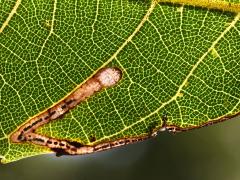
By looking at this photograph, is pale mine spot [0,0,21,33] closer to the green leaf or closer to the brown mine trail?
the green leaf

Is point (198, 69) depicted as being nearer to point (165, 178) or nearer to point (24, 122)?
point (24, 122)

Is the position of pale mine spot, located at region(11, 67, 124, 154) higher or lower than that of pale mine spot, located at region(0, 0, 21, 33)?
lower

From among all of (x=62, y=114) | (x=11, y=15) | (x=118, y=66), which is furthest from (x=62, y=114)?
(x=11, y=15)

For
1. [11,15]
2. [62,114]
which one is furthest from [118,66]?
[11,15]

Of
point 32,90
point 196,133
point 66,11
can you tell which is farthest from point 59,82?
point 196,133

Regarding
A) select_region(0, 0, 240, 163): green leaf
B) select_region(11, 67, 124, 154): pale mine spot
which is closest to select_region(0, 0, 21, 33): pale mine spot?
select_region(0, 0, 240, 163): green leaf

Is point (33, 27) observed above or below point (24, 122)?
above

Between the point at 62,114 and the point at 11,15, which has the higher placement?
the point at 11,15

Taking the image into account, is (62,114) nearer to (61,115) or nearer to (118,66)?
(61,115)

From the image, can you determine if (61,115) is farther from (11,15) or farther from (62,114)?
(11,15)
